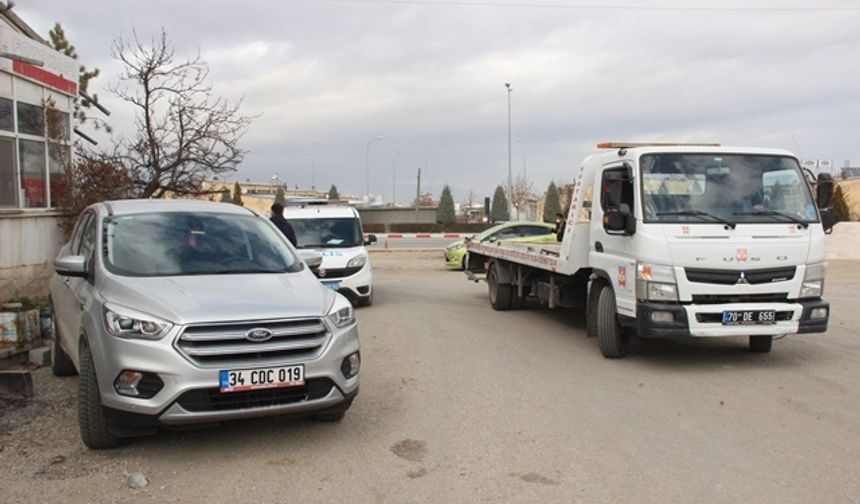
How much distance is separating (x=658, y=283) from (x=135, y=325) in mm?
4929

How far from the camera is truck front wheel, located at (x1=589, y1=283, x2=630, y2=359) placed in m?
7.86

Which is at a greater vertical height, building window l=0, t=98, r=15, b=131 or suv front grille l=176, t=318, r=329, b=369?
building window l=0, t=98, r=15, b=131

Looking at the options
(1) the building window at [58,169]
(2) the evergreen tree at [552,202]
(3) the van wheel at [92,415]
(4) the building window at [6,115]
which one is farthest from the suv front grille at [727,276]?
(2) the evergreen tree at [552,202]

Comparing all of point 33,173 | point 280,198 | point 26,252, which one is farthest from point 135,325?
point 280,198

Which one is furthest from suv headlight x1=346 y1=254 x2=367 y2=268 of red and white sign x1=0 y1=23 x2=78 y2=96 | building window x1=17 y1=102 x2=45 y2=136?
red and white sign x1=0 y1=23 x2=78 y2=96

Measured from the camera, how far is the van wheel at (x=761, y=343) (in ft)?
26.7

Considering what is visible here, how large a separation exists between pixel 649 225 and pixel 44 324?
7058 millimetres

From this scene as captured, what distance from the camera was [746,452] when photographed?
191 inches

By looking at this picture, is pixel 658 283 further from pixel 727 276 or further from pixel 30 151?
pixel 30 151

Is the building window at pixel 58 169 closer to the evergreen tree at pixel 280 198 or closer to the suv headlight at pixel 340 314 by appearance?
the evergreen tree at pixel 280 198

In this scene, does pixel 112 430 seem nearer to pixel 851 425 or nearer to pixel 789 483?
pixel 789 483

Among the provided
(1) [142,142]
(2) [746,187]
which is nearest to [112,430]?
(2) [746,187]

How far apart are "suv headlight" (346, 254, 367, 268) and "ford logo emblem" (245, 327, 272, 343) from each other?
25.0ft

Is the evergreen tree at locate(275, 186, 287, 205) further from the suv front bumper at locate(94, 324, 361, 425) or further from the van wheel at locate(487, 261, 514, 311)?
the suv front bumper at locate(94, 324, 361, 425)
